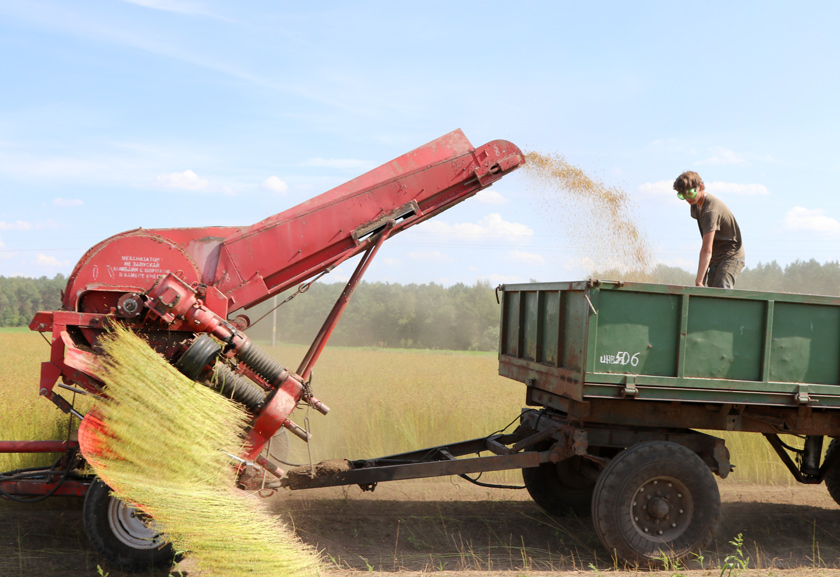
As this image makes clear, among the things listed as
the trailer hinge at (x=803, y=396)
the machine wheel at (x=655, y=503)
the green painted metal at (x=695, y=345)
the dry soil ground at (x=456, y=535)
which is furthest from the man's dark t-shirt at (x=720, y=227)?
the dry soil ground at (x=456, y=535)

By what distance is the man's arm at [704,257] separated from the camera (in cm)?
615

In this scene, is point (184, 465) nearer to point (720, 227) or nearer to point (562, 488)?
point (562, 488)

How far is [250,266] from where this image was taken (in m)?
5.81

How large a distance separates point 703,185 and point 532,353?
2.44 meters

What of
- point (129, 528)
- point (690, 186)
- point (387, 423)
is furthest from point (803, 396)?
point (129, 528)

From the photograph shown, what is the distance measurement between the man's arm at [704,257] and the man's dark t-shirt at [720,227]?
67 millimetres

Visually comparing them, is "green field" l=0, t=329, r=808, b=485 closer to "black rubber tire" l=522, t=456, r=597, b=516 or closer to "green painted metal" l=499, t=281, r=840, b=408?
"black rubber tire" l=522, t=456, r=597, b=516

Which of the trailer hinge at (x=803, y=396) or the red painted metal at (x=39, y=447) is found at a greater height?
the trailer hinge at (x=803, y=396)

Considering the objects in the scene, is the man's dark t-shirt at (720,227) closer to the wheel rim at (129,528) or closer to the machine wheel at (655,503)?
the machine wheel at (655,503)

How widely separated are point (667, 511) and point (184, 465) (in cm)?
396

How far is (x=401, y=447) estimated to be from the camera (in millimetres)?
9164

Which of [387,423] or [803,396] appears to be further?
[387,423]

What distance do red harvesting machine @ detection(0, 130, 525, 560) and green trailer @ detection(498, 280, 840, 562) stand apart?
1.74 meters

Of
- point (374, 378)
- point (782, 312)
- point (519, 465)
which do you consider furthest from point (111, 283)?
point (374, 378)
